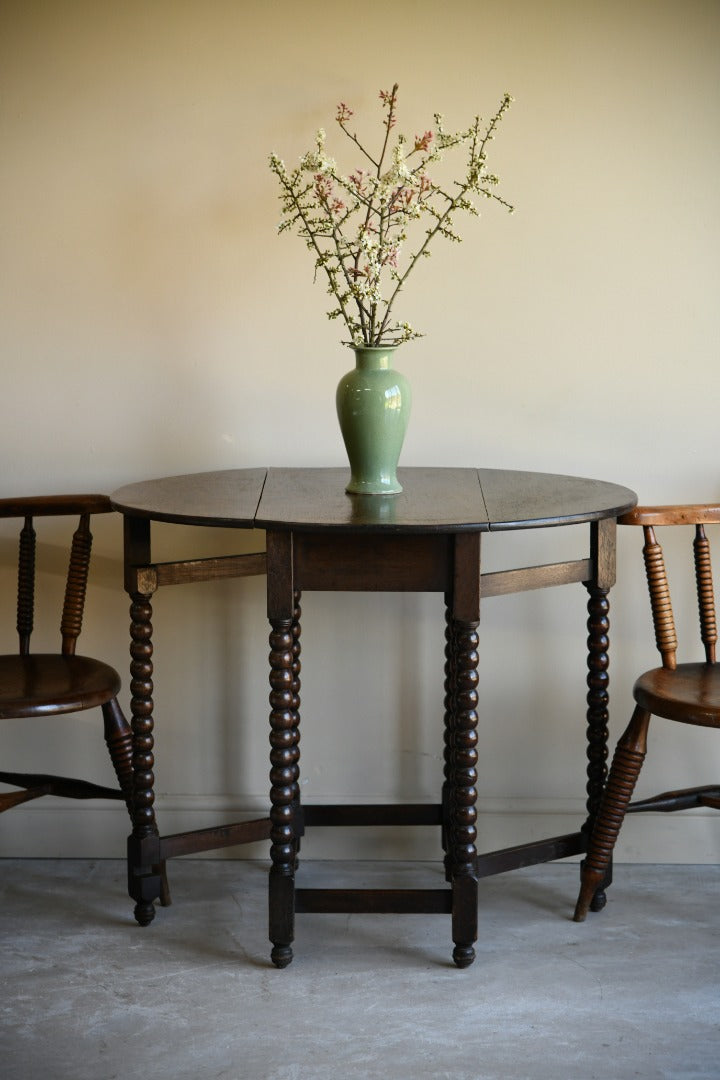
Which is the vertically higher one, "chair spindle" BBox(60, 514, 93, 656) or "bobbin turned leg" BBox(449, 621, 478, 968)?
"chair spindle" BBox(60, 514, 93, 656)

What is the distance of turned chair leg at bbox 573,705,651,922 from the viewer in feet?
7.76

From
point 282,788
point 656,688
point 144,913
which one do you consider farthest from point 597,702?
point 144,913

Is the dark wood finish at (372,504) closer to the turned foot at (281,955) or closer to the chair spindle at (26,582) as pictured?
the chair spindle at (26,582)

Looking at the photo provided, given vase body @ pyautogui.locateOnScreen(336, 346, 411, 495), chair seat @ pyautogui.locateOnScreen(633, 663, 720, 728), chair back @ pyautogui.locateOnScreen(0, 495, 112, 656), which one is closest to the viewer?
chair seat @ pyautogui.locateOnScreen(633, 663, 720, 728)

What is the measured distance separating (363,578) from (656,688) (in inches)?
25.8

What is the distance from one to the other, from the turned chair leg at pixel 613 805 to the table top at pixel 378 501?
49 cm

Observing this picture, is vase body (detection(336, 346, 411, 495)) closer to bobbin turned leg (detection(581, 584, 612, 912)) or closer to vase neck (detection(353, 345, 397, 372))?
vase neck (detection(353, 345, 397, 372))

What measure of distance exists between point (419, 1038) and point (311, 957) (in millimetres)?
363

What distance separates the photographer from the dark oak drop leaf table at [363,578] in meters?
2.12

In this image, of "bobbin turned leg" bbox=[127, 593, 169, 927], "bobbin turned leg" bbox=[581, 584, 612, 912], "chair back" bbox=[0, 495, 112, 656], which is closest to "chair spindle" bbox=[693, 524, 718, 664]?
"bobbin turned leg" bbox=[581, 584, 612, 912]

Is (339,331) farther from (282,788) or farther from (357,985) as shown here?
(357,985)

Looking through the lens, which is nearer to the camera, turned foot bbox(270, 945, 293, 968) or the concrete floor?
the concrete floor

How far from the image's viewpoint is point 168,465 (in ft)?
9.11

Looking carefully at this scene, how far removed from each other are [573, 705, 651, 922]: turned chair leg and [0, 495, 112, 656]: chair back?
1223mm
